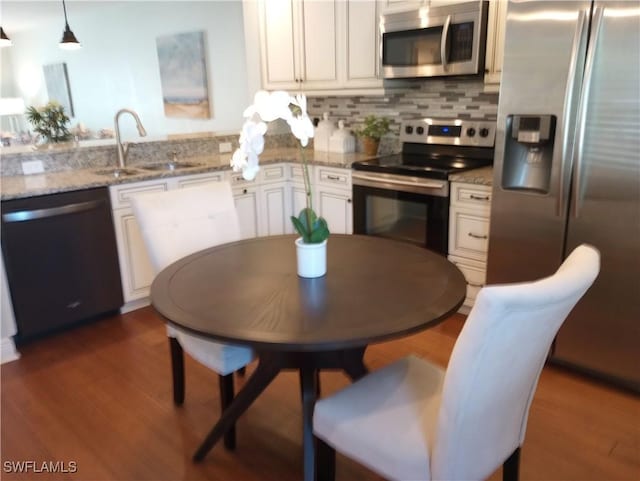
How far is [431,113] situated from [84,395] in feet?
8.97

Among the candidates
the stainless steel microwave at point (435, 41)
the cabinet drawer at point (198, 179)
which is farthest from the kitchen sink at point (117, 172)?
the stainless steel microwave at point (435, 41)

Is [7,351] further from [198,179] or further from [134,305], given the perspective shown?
[198,179]

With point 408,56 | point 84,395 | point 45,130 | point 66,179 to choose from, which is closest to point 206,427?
point 84,395

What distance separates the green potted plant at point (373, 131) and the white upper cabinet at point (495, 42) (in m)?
0.95

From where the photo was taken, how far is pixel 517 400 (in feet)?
4.19

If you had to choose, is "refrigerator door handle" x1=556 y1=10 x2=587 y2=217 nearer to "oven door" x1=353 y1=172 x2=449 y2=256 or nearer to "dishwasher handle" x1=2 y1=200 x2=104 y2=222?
"oven door" x1=353 y1=172 x2=449 y2=256

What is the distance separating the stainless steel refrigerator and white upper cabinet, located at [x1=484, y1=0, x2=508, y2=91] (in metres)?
0.57

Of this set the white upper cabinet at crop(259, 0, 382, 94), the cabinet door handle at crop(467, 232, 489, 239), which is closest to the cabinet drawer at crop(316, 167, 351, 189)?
the white upper cabinet at crop(259, 0, 382, 94)

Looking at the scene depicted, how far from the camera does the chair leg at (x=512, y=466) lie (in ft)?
4.75

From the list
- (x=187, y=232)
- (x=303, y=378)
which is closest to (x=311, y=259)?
(x=303, y=378)

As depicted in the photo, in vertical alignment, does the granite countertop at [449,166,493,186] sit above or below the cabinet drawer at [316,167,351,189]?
above

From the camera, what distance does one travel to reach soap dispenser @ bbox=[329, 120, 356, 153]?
381cm

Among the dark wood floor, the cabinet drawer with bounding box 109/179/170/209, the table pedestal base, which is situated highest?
the cabinet drawer with bounding box 109/179/170/209

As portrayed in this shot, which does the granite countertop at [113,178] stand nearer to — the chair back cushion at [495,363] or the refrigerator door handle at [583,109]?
the refrigerator door handle at [583,109]
